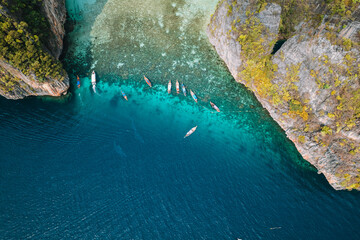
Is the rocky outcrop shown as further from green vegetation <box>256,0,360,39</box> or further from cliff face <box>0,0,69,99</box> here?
green vegetation <box>256,0,360,39</box>

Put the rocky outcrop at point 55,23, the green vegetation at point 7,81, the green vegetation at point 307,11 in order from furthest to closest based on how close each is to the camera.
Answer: the rocky outcrop at point 55,23
the green vegetation at point 7,81
the green vegetation at point 307,11

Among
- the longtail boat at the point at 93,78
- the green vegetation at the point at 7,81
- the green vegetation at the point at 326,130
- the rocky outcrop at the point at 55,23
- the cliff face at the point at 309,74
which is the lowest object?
the green vegetation at the point at 326,130

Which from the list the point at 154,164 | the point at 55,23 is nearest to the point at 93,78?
the point at 55,23

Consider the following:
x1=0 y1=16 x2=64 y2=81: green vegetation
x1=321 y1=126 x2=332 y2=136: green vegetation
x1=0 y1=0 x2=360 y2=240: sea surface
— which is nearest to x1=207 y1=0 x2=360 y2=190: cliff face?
x1=321 y1=126 x2=332 y2=136: green vegetation

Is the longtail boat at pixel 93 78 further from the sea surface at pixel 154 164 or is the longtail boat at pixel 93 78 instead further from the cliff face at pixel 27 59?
the cliff face at pixel 27 59

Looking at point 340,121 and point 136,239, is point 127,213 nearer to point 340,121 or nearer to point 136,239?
point 136,239

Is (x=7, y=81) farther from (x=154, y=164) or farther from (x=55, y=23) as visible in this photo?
(x=154, y=164)

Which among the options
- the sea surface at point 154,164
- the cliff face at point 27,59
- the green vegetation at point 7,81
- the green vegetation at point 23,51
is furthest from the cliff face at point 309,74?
the green vegetation at point 7,81
